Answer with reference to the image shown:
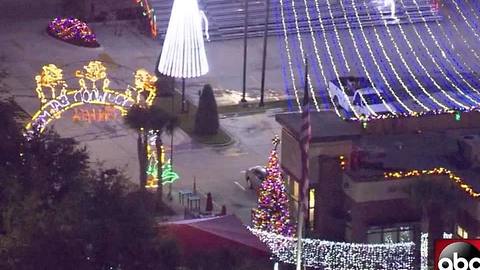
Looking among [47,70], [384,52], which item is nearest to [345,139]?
[47,70]

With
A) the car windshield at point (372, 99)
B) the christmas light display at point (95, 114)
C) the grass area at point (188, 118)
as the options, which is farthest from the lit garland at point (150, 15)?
the car windshield at point (372, 99)

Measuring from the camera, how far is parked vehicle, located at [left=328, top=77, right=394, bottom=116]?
46.5 metres

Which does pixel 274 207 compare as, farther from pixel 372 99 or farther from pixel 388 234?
pixel 372 99

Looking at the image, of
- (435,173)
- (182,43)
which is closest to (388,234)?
(435,173)

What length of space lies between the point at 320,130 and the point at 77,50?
21.2 metres

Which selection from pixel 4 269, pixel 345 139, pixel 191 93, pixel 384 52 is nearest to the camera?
pixel 4 269

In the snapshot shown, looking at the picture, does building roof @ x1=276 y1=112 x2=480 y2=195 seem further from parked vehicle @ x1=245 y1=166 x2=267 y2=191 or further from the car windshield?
the car windshield

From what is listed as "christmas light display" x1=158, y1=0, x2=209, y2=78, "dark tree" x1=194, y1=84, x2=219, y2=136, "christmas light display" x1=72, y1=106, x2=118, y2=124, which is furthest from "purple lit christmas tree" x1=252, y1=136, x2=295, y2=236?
"christmas light display" x1=158, y1=0, x2=209, y2=78

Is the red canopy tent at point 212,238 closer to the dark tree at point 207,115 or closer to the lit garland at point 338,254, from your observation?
the lit garland at point 338,254

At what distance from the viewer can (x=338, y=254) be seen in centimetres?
3341

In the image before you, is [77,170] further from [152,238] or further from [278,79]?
[278,79]

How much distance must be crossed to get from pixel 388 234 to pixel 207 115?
1122 cm

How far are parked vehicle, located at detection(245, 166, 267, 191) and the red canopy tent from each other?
23.9 feet

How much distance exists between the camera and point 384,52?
54781 millimetres
